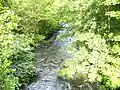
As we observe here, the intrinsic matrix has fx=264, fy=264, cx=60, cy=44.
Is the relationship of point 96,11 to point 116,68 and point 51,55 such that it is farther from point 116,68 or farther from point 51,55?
point 51,55

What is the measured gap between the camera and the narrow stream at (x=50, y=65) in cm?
887

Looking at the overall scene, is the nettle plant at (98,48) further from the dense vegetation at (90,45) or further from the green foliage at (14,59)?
the green foliage at (14,59)

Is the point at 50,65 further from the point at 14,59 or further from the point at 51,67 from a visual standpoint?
the point at 14,59

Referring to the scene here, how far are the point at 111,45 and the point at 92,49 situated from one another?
0.56m

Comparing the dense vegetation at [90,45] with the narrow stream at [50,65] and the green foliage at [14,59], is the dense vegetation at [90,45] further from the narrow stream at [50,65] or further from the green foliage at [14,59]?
the narrow stream at [50,65]

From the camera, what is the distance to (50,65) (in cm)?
1034

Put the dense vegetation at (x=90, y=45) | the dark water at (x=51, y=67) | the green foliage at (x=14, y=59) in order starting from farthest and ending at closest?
the dark water at (x=51, y=67)
the dense vegetation at (x=90, y=45)
the green foliage at (x=14, y=59)

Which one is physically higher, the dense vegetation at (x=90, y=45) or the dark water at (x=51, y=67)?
the dense vegetation at (x=90, y=45)

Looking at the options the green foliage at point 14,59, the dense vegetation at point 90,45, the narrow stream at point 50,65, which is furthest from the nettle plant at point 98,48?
the green foliage at point 14,59

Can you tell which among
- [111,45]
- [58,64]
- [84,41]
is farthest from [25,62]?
[111,45]

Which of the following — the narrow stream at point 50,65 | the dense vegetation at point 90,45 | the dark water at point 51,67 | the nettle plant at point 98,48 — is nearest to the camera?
the dense vegetation at point 90,45

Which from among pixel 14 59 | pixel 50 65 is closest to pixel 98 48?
pixel 14 59

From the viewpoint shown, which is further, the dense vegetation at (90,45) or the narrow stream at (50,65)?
the narrow stream at (50,65)

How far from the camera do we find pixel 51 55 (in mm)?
11289
